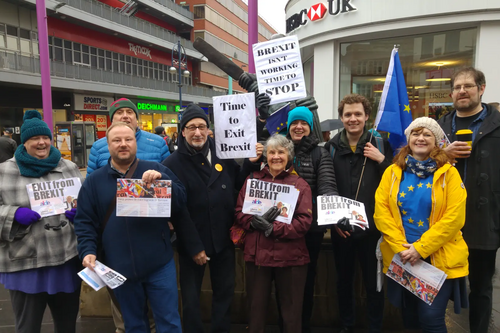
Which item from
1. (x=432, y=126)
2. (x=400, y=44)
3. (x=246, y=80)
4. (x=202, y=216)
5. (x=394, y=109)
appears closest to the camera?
(x=432, y=126)

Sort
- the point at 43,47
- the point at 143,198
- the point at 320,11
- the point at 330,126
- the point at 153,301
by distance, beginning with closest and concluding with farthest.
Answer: the point at 143,198 < the point at 153,301 < the point at 330,126 < the point at 43,47 < the point at 320,11

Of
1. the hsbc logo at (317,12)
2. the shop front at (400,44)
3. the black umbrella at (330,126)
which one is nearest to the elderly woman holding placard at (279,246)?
the black umbrella at (330,126)

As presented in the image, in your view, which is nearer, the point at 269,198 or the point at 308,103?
the point at 269,198

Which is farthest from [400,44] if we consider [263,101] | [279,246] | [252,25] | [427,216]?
[279,246]

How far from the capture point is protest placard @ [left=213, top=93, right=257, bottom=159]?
10.6 ft

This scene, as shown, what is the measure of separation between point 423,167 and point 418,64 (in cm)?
842

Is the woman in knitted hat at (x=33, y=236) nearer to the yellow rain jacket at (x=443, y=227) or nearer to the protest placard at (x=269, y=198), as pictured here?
the protest placard at (x=269, y=198)

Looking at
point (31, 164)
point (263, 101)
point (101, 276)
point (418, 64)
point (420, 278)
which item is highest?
point (418, 64)

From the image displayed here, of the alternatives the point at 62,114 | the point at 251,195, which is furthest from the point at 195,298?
the point at 62,114

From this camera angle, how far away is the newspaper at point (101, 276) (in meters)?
2.45

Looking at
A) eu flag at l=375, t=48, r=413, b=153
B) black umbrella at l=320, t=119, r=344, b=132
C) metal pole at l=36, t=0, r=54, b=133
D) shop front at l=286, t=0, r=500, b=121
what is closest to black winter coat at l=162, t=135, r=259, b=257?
eu flag at l=375, t=48, r=413, b=153

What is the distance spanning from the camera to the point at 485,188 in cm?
288

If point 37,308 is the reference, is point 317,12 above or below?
above

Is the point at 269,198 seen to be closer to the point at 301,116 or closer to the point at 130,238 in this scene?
the point at 301,116
